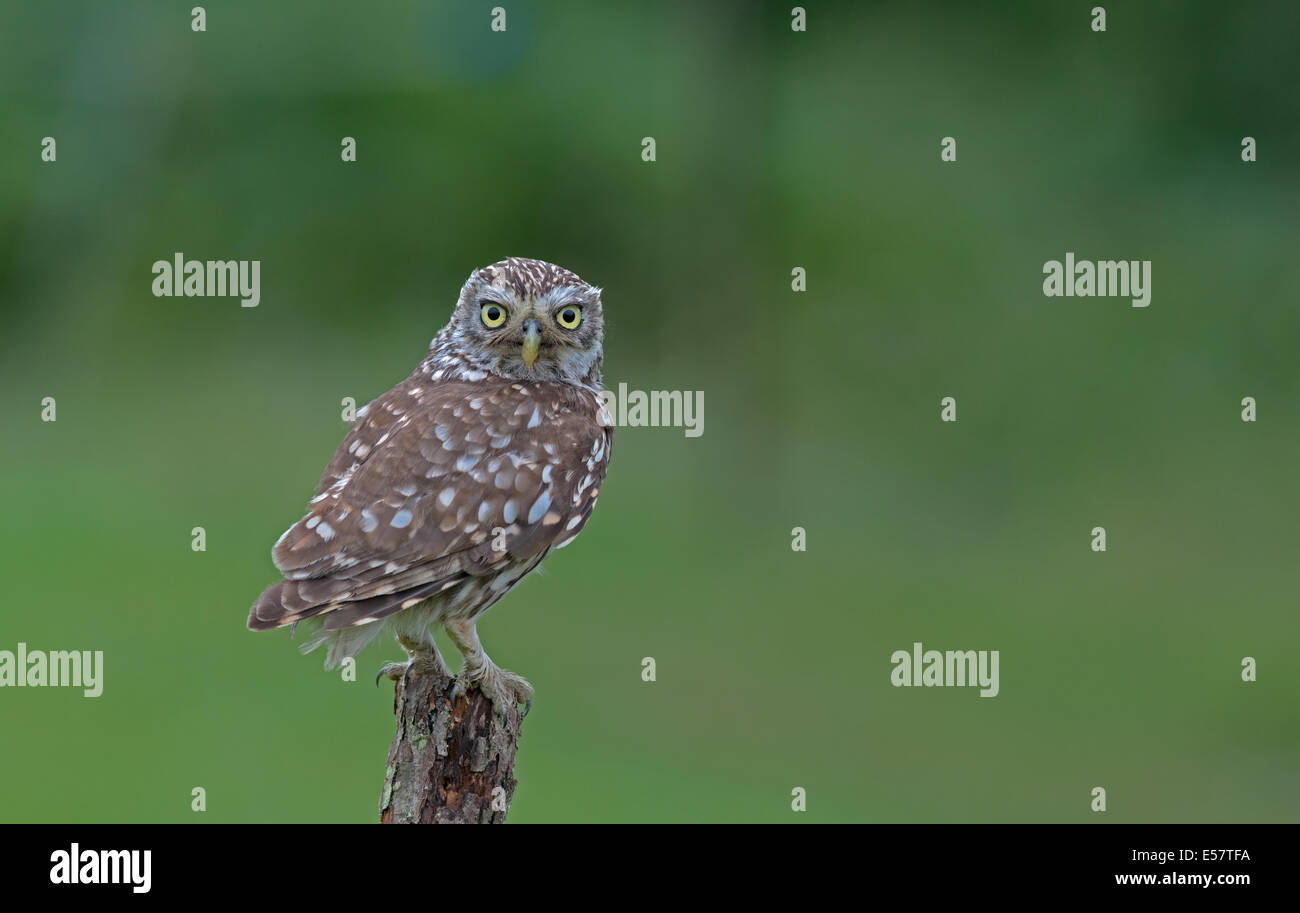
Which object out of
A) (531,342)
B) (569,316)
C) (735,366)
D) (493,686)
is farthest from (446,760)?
(735,366)

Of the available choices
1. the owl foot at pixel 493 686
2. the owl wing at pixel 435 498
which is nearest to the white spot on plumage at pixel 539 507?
the owl wing at pixel 435 498

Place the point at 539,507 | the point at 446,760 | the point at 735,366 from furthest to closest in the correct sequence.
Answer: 1. the point at 735,366
2. the point at 539,507
3. the point at 446,760

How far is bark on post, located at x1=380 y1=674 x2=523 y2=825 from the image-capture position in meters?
4.99

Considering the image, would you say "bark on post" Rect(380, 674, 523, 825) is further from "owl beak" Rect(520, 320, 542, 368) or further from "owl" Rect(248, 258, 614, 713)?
"owl beak" Rect(520, 320, 542, 368)

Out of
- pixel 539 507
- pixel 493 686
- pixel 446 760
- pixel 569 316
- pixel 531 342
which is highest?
pixel 569 316

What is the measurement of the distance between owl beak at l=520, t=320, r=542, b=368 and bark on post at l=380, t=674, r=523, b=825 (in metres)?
1.29

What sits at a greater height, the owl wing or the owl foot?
the owl wing

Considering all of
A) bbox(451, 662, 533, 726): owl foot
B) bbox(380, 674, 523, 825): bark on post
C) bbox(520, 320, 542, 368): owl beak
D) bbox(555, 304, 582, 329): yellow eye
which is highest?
bbox(555, 304, 582, 329): yellow eye

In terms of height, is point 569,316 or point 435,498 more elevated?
point 569,316

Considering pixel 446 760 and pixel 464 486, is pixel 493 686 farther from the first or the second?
pixel 464 486

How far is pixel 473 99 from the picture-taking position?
65.4 feet

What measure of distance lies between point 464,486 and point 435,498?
12cm

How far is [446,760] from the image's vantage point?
507 cm

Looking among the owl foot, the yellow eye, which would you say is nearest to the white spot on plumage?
the owl foot
